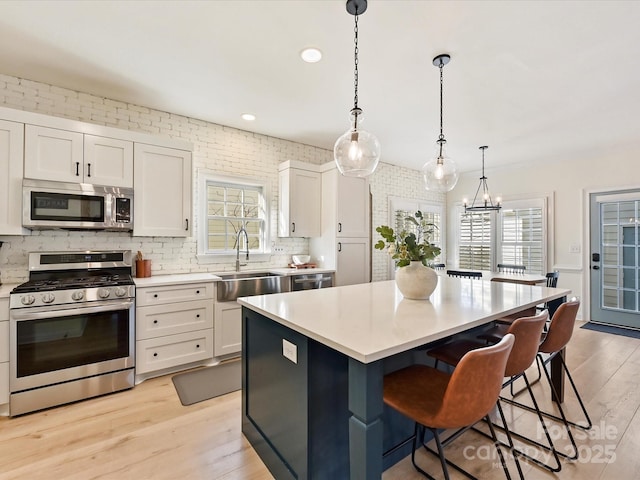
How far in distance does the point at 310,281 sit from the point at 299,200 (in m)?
1.16

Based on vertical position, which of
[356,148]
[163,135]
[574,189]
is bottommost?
[356,148]

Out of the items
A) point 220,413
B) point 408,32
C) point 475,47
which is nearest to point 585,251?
point 475,47

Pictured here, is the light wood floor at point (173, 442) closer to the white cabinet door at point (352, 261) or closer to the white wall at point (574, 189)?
the white cabinet door at point (352, 261)

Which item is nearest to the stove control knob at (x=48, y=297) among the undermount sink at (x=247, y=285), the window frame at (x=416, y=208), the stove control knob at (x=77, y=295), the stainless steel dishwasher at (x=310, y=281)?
the stove control knob at (x=77, y=295)

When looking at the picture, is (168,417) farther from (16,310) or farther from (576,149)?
(576,149)

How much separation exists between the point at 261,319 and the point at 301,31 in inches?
78.8

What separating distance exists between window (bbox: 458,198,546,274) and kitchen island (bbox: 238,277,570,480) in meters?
4.23

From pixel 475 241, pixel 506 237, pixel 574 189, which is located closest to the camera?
pixel 574 189

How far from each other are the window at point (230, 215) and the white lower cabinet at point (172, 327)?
87 centimetres

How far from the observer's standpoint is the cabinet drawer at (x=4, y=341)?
2252 mm

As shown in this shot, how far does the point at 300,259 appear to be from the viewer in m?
4.44

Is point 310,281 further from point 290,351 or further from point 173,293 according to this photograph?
point 290,351

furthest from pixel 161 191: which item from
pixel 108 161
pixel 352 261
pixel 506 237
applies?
pixel 506 237

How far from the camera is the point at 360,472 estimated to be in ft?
3.75
